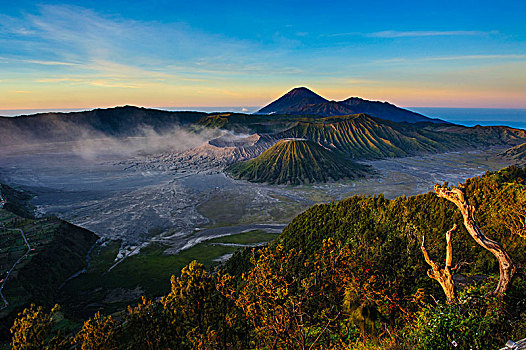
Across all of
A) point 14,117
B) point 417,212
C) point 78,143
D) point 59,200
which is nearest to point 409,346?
point 417,212

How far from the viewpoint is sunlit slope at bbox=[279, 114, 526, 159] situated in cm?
12057

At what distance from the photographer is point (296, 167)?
83.8 metres

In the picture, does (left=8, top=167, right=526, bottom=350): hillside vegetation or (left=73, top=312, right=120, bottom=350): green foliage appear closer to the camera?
(left=8, top=167, right=526, bottom=350): hillside vegetation

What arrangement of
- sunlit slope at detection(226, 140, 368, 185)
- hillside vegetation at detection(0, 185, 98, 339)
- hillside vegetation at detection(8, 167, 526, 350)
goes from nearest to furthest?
hillside vegetation at detection(8, 167, 526, 350)
hillside vegetation at detection(0, 185, 98, 339)
sunlit slope at detection(226, 140, 368, 185)

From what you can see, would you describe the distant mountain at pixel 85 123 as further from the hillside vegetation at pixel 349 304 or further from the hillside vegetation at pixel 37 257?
the hillside vegetation at pixel 349 304

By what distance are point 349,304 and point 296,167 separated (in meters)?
75.4

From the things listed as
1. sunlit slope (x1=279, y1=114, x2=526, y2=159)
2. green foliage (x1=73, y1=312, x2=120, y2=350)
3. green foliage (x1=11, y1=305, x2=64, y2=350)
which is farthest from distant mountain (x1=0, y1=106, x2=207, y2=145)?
green foliage (x1=73, y1=312, x2=120, y2=350)

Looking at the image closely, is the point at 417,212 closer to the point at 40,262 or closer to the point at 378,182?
the point at 40,262

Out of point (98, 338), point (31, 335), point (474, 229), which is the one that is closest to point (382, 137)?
point (474, 229)

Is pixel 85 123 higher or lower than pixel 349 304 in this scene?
higher

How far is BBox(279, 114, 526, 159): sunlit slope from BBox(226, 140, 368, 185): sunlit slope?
29431 mm

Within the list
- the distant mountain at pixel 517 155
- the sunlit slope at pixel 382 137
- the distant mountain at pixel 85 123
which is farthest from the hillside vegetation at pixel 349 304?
the distant mountain at pixel 85 123

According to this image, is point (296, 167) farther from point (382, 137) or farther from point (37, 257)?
point (382, 137)

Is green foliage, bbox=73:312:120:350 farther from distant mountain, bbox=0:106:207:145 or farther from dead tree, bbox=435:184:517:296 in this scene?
distant mountain, bbox=0:106:207:145
